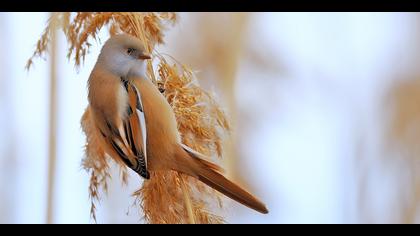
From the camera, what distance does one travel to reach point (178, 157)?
1264mm

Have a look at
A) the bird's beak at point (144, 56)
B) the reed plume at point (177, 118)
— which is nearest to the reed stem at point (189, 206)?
the reed plume at point (177, 118)

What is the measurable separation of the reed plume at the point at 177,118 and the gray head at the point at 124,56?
16 mm

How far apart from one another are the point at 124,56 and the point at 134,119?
0.13 meters

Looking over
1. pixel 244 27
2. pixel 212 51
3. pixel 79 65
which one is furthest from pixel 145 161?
pixel 212 51

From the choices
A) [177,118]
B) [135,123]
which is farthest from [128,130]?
[177,118]

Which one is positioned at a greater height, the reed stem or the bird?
the bird

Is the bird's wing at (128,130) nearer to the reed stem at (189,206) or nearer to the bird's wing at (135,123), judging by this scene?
the bird's wing at (135,123)

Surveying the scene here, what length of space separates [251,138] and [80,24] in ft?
3.62

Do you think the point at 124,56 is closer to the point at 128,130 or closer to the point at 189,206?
the point at 128,130

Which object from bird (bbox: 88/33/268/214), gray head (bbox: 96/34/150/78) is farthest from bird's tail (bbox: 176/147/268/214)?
gray head (bbox: 96/34/150/78)

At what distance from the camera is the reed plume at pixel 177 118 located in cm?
112

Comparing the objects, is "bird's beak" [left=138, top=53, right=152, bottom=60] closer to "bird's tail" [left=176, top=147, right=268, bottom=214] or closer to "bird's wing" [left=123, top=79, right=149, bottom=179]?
"bird's wing" [left=123, top=79, right=149, bottom=179]

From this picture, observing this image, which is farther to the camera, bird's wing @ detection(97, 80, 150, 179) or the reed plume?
bird's wing @ detection(97, 80, 150, 179)

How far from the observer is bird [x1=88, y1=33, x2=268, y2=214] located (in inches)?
48.0
